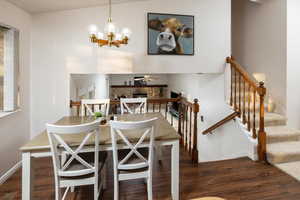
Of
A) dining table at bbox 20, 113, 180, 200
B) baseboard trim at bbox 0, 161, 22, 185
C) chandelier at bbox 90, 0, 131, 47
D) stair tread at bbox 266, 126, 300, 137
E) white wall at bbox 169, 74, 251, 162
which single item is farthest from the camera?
white wall at bbox 169, 74, 251, 162

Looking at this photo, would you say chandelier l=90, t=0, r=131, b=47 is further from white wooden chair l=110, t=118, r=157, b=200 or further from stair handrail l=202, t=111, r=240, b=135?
stair handrail l=202, t=111, r=240, b=135

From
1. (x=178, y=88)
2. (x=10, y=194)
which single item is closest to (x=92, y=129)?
(x=10, y=194)

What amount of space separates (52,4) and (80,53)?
2.71 ft

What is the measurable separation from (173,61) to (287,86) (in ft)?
7.65

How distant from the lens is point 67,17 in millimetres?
3277

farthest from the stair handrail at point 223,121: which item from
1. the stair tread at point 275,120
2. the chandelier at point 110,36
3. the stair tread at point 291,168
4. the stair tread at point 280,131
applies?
the chandelier at point 110,36

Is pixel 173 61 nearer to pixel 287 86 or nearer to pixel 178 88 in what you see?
pixel 287 86

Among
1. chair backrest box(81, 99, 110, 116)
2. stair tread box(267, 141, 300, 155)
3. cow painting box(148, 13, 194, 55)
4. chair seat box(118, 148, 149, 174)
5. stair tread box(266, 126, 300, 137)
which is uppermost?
cow painting box(148, 13, 194, 55)

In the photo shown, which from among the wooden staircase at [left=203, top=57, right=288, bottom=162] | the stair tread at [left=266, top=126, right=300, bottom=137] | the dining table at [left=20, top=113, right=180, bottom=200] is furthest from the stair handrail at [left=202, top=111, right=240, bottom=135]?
the dining table at [left=20, top=113, right=180, bottom=200]

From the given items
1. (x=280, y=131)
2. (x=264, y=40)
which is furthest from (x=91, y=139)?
(x=264, y=40)

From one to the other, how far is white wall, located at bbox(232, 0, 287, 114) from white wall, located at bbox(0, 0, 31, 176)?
15.5 ft

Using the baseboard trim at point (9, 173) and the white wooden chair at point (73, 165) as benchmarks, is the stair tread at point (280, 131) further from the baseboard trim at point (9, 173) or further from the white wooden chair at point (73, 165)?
the baseboard trim at point (9, 173)

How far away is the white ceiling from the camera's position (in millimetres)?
2774

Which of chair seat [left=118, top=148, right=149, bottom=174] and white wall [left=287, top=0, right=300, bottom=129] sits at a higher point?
white wall [left=287, top=0, right=300, bottom=129]
